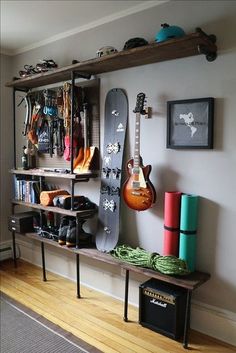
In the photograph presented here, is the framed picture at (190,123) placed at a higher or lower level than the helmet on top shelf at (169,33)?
lower

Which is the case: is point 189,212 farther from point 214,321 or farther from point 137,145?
point 214,321

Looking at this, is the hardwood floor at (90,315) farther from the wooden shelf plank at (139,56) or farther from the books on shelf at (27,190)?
the wooden shelf plank at (139,56)

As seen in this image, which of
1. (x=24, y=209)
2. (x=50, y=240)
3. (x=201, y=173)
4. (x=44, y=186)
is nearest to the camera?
(x=201, y=173)

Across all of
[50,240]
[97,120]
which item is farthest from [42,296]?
[97,120]

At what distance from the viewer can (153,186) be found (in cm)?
254

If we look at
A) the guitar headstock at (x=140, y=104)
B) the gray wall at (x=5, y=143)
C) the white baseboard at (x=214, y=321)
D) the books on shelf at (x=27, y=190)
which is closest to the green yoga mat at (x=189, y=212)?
the white baseboard at (x=214, y=321)

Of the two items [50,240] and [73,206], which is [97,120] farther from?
[50,240]

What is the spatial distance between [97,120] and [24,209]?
5.42 ft

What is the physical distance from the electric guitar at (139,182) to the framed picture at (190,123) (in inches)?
9.7

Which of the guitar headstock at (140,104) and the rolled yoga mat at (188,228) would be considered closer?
the rolled yoga mat at (188,228)

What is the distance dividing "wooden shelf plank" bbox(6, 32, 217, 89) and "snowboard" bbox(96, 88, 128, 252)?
0.87 ft

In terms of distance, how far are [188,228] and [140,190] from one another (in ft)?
1.61

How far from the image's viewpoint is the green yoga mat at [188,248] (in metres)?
2.30

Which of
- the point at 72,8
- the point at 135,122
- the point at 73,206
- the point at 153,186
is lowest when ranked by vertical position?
the point at 73,206
